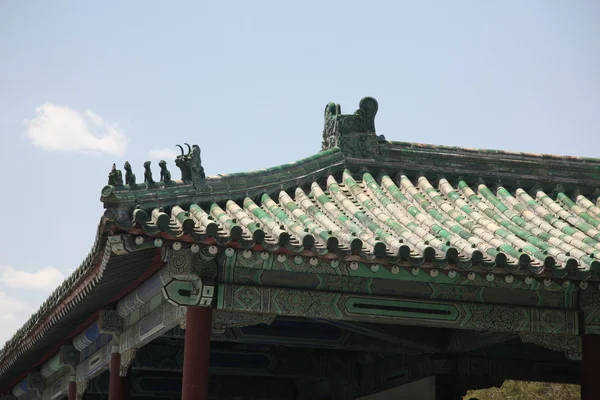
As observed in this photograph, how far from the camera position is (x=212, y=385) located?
61.3 ft

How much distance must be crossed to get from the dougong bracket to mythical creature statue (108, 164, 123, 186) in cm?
414

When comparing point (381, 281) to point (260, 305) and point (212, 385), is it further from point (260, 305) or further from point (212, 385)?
point (212, 385)

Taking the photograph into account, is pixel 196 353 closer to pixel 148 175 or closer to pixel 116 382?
pixel 148 175

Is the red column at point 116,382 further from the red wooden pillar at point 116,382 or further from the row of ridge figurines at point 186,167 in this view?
the row of ridge figurines at point 186,167

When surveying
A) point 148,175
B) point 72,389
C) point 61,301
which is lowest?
point 72,389

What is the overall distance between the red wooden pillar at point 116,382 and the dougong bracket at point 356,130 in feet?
13.6

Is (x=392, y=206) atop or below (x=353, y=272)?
atop

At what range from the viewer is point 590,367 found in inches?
507

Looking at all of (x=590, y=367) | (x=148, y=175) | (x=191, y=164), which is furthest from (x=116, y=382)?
(x=590, y=367)

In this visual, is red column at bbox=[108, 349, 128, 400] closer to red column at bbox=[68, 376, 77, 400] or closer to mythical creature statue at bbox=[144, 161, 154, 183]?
red column at bbox=[68, 376, 77, 400]

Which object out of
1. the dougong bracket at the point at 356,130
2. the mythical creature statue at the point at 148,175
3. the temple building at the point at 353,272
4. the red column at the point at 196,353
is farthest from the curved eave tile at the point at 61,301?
the dougong bracket at the point at 356,130

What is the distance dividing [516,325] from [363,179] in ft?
9.64

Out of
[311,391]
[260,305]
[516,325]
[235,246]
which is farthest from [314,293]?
[311,391]

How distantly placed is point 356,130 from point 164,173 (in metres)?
3.65
